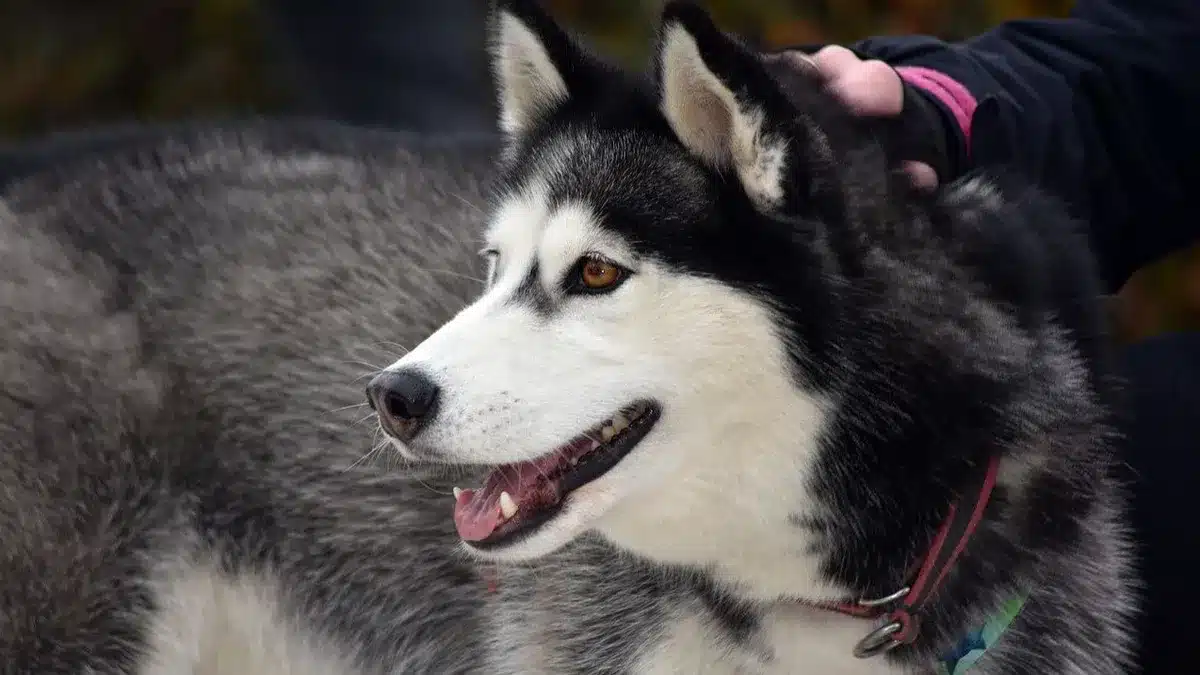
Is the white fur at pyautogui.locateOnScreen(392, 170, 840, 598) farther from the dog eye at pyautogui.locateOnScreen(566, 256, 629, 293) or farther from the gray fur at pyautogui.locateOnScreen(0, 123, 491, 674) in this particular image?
the gray fur at pyautogui.locateOnScreen(0, 123, 491, 674)

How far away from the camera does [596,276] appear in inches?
67.6

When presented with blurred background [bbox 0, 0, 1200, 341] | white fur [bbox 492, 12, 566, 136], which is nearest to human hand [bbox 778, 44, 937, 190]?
white fur [bbox 492, 12, 566, 136]

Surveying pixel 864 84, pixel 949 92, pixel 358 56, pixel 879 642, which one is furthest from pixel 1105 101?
pixel 358 56

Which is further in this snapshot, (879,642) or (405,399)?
(879,642)

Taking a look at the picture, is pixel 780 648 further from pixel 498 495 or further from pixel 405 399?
pixel 405 399

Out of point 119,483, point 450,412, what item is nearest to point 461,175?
point 119,483

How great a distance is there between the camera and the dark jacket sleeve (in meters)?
2.24

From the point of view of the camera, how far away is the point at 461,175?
8.28 ft

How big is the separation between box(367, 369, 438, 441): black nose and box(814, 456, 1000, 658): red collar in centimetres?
60

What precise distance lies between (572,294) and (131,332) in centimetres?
91

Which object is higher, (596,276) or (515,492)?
(596,276)

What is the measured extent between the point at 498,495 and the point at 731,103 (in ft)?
1.81

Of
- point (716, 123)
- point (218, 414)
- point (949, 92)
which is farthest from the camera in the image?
point (218, 414)

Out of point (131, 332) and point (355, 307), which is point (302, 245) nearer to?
point (355, 307)
